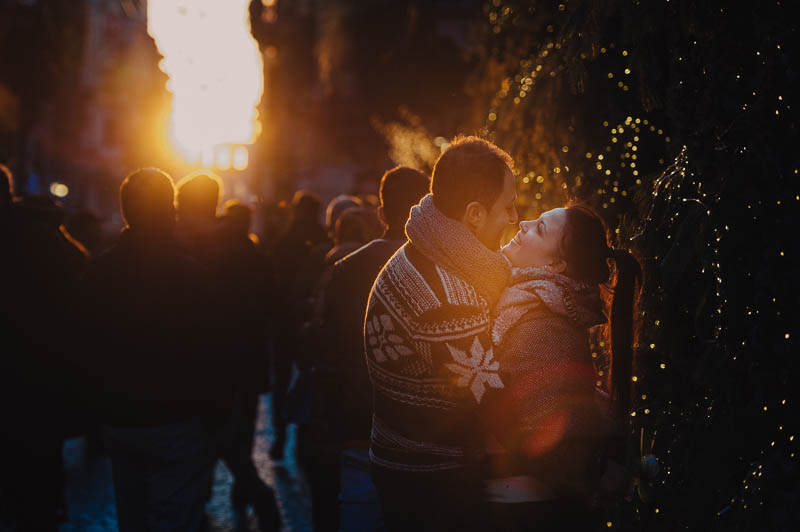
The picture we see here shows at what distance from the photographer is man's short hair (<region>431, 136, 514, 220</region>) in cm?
262

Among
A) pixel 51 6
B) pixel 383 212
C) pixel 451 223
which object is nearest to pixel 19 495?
pixel 383 212

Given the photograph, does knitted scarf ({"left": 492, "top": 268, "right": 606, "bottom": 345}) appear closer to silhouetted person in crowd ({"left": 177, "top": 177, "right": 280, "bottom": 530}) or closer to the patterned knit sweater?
the patterned knit sweater

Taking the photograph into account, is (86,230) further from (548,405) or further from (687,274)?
(548,405)

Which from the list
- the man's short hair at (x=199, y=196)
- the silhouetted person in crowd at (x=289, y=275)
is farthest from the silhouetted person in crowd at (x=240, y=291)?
the silhouetted person in crowd at (x=289, y=275)

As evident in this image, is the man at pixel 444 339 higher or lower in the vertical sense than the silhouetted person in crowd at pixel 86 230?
lower

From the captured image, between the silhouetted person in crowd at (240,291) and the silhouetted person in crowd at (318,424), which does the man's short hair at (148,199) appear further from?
the silhouetted person in crowd at (240,291)

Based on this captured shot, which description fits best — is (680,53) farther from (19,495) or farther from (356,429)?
(19,495)

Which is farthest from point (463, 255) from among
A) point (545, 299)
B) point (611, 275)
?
point (611, 275)

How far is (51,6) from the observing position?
31.5 m

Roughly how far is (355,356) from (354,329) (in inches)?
4.9

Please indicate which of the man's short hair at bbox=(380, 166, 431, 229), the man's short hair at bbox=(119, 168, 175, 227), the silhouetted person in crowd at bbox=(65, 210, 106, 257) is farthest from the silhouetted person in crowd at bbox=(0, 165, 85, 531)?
the silhouetted person in crowd at bbox=(65, 210, 106, 257)

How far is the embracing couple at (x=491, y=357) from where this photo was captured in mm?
2504

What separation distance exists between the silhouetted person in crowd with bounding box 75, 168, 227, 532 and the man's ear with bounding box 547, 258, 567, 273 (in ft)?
6.66

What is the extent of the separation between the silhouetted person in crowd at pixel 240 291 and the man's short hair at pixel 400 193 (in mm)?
1572
